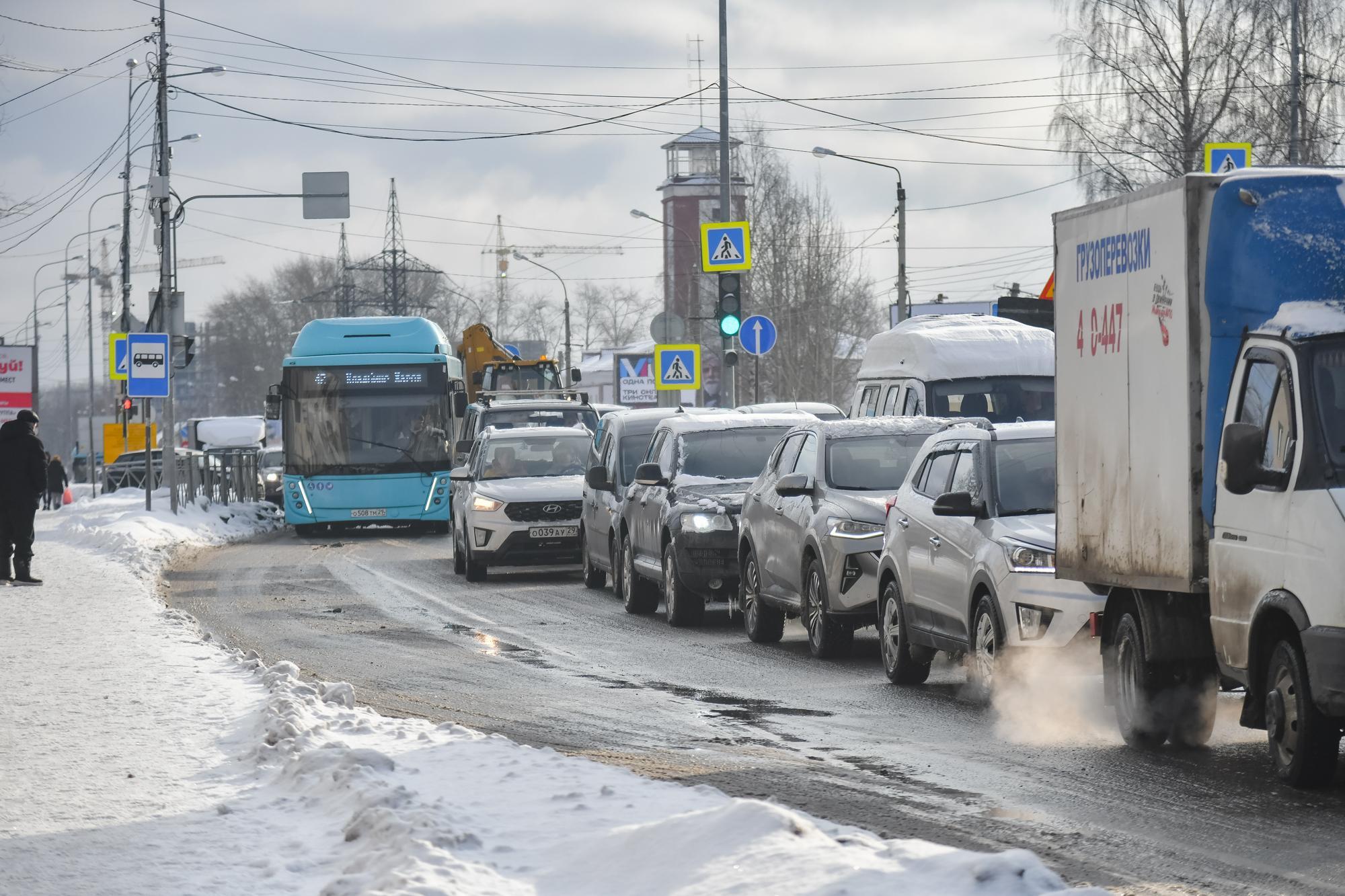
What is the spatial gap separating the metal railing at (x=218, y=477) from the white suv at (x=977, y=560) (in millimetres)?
27757

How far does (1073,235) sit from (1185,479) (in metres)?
1.98

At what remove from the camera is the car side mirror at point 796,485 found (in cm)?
1466

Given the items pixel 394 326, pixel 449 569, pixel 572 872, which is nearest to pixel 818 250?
pixel 394 326

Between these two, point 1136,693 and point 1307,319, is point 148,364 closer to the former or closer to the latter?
point 1136,693

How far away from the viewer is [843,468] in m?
15.2

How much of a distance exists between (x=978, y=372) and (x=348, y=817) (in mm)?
15415

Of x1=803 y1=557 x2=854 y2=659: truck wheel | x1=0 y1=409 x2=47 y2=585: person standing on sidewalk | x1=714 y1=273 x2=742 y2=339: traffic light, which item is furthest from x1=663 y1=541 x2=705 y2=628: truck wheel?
x1=0 y1=409 x2=47 y2=585: person standing on sidewalk

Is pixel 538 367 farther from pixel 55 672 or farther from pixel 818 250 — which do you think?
pixel 55 672

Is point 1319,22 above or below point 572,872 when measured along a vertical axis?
above

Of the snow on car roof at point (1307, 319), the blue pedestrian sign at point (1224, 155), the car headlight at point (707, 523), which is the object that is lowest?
the car headlight at point (707, 523)

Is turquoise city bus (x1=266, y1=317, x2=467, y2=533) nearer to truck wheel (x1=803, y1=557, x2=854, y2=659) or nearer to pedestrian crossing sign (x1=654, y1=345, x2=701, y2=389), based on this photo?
pedestrian crossing sign (x1=654, y1=345, x2=701, y2=389)

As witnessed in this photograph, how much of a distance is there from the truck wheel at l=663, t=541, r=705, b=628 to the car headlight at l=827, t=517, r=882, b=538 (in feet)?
10.7

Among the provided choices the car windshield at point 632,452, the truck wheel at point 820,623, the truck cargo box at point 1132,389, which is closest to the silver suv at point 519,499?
the car windshield at point 632,452

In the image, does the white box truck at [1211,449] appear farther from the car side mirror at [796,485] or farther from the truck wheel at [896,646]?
the car side mirror at [796,485]
